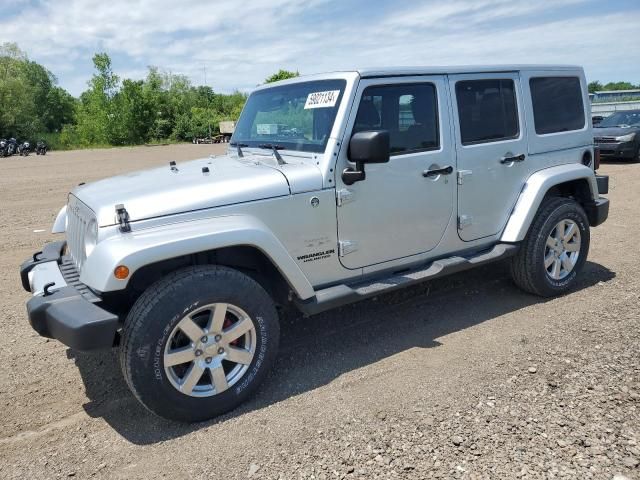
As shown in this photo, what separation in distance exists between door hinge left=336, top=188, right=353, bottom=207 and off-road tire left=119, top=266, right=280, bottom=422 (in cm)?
83

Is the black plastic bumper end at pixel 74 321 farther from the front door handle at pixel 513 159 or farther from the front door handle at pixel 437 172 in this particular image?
the front door handle at pixel 513 159

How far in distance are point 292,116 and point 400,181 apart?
980 millimetres

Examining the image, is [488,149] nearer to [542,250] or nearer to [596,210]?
[542,250]

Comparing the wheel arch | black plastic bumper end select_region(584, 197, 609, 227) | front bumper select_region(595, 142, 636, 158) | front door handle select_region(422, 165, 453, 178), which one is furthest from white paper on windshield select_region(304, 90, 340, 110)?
front bumper select_region(595, 142, 636, 158)

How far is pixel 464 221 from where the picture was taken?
14.2 feet

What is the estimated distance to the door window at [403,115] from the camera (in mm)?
3742

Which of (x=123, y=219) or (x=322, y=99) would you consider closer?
(x=123, y=219)

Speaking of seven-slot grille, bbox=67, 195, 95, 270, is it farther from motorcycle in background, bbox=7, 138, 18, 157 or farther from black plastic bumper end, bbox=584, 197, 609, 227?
motorcycle in background, bbox=7, 138, 18, 157

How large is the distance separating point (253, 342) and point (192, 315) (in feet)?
1.47

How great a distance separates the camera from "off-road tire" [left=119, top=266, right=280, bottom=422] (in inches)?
114

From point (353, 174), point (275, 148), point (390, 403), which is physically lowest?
point (390, 403)

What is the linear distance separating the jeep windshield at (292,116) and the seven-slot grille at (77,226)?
145cm

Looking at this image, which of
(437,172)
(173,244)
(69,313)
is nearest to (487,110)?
(437,172)

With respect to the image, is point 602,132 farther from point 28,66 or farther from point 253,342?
point 28,66
